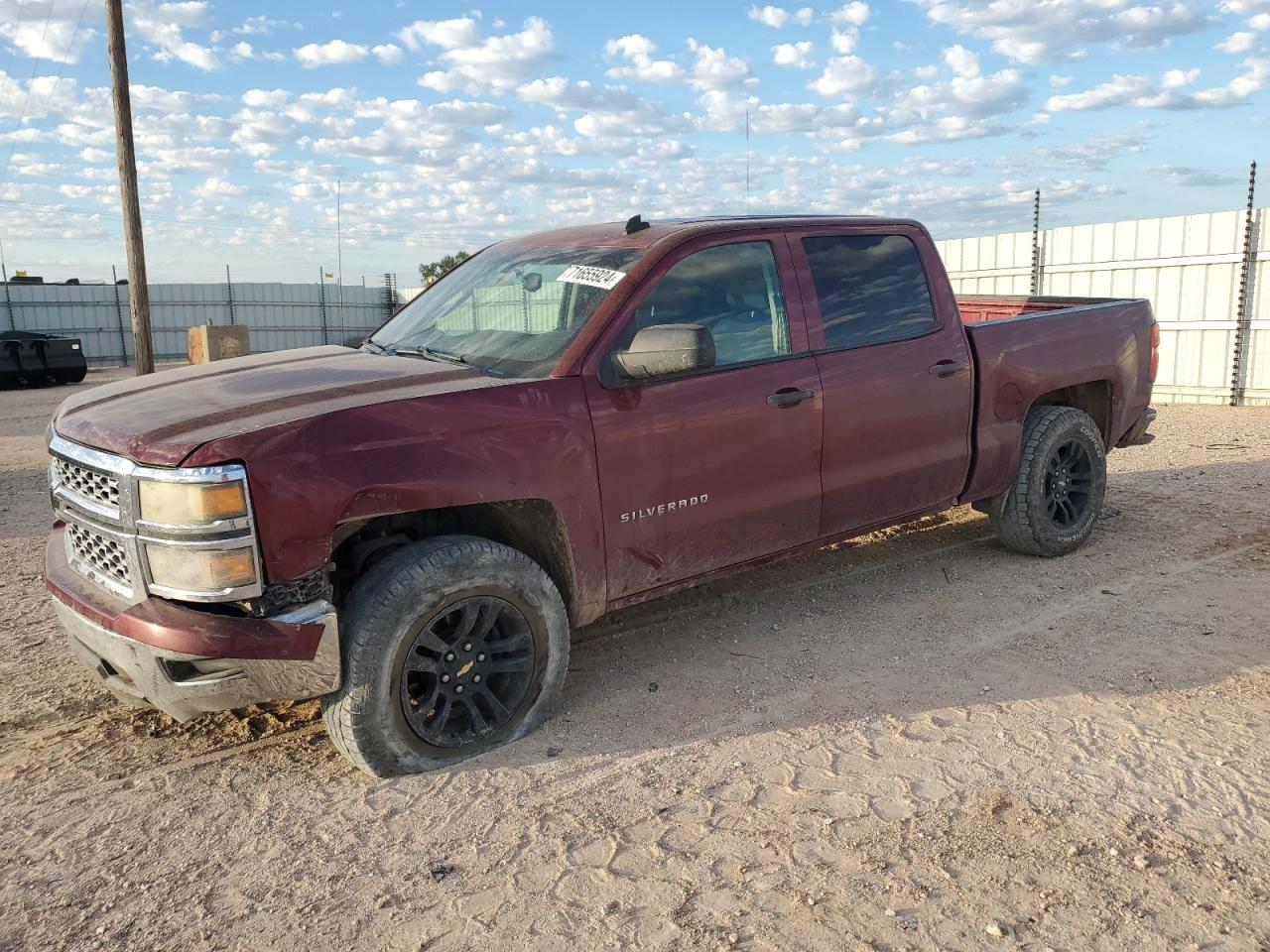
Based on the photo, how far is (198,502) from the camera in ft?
9.80

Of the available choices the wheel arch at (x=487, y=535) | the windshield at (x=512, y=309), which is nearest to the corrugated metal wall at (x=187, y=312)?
the windshield at (x=512, y=309)

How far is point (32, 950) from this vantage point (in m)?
2.60

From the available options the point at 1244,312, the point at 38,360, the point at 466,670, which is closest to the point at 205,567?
the point at 466,670

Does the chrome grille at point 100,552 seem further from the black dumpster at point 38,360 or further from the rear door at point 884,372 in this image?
the black dumpster at point 38,360

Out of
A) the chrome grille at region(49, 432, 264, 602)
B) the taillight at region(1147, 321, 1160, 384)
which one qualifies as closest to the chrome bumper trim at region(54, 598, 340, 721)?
the chrome grille at region(49, 432, 264, 602)

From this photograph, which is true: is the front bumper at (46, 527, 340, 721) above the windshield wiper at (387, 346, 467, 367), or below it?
below

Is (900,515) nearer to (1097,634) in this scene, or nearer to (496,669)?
(1097,634)

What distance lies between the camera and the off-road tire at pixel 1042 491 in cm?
560

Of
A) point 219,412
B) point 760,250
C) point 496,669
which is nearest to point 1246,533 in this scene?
point 760,250

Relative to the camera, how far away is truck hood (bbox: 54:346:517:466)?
10.3 ft

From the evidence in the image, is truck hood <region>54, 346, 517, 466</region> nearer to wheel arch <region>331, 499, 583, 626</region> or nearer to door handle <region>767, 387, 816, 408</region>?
wheel arch <region>331, 499, 583, 626</region>

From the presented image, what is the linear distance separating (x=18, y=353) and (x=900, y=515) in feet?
73.3

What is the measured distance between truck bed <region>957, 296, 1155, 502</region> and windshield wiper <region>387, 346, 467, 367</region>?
2.74m

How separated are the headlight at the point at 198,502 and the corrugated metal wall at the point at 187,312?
28346mm
